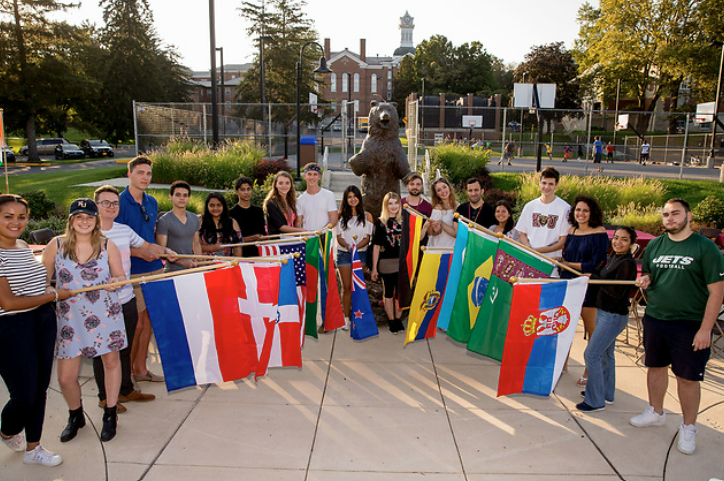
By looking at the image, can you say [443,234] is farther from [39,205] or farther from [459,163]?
[459,163]

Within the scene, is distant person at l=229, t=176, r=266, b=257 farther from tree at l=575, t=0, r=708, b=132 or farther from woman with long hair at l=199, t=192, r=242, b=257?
tree at l=575, t=0, r=708, b=132

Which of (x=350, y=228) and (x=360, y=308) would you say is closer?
(x=360, y=308)

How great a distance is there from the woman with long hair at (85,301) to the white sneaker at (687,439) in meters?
4.65

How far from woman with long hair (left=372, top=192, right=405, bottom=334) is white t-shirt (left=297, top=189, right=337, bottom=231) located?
0.67 meters

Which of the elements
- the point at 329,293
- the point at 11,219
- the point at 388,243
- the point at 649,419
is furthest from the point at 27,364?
the point at 649,419

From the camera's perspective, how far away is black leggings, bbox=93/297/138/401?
4594 mm

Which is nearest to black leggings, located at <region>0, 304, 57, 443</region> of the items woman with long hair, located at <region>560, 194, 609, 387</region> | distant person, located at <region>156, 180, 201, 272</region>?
distant person, located at <region>156, 180, 201, 272</region>

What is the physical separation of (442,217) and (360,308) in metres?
1.55

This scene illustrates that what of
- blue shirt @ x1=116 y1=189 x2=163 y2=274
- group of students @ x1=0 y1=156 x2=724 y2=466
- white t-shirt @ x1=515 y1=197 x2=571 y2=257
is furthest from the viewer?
white t-shirt @ x1=515 y1=197 x2=571 y2=257

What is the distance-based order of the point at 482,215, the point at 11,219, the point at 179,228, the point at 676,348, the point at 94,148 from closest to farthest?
1. the point at 11,219
2. the point at 676,348
3. the point at 179,228
4. the point at 482,215
5. the point at 94,148

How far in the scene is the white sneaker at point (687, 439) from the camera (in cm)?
421

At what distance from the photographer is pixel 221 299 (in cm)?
480

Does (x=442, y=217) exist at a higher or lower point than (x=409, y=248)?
higher

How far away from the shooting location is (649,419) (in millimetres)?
4598
